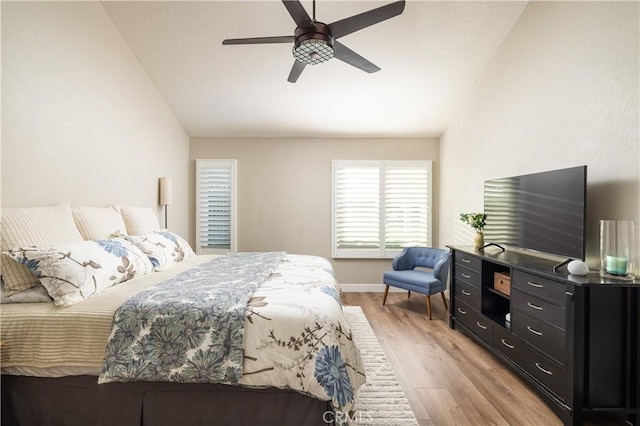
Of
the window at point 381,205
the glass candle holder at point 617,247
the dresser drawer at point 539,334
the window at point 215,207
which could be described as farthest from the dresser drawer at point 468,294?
the window at point 215,207

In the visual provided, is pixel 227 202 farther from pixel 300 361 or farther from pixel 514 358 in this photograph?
pixel 514 358

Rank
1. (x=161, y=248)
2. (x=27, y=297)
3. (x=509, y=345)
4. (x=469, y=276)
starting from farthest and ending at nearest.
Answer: (x=469, y=276) < (x=161, y=248) < (x=509, y=345) < (x=27, y=297)

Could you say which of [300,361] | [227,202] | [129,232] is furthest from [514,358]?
[227,202]

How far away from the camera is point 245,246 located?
4.85 metres

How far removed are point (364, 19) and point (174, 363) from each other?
223 centimetres

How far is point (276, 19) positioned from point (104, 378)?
122 inches

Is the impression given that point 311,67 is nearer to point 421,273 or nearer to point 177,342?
point 421,273

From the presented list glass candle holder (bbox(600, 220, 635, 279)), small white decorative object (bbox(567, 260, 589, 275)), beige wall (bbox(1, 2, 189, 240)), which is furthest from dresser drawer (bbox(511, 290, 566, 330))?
beige wall (bbox(1, 2, 189, 240))

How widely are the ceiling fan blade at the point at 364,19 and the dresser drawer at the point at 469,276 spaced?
2.29m

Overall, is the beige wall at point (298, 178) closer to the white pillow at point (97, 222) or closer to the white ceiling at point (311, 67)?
the white ceiling at point (311, 67)

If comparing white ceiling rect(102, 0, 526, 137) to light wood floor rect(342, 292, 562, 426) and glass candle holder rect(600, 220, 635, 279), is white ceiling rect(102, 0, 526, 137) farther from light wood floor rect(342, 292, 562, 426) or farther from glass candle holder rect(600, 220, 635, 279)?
light wood floor rect(342, 292, 562, 426)

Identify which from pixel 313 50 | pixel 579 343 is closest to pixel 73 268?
pixel 313 50

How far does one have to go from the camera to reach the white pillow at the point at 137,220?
302 centimetres

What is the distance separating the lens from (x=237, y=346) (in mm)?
1474
